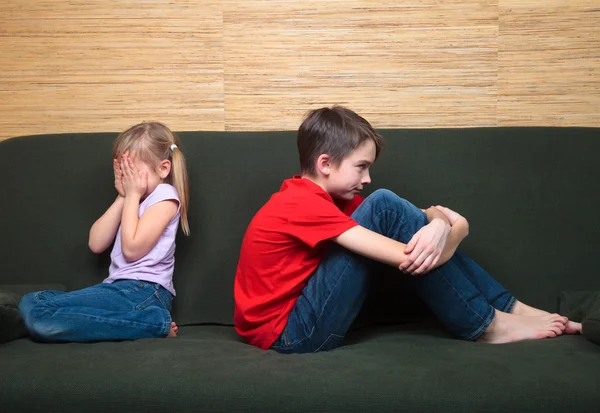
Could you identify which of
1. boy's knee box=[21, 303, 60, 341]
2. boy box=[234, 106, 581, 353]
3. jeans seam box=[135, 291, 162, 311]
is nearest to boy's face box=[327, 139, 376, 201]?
boy box=[234, 106, 581, 353]

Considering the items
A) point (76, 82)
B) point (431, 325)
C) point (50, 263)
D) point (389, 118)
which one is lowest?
point (431, 325)

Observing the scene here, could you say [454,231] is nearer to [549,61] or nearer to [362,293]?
[362,293]

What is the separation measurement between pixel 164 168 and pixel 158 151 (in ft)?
0.18

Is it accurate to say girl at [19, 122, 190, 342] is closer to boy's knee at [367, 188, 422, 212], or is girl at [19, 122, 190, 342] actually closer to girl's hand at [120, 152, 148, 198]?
girl's hand at [120, 152, 148, 198]

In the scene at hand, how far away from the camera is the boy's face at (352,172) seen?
1749 millimetres

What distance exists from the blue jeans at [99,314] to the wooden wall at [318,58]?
2.45ft

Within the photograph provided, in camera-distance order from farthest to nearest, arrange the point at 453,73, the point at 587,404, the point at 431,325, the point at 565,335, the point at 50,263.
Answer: the point at 453,73 → the point at 50,263 → the point at 431,325 → the point at 565,335 → the point at 587,404

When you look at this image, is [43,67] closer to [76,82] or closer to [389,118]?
[76,82]

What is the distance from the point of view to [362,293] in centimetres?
160

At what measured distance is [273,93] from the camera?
2.31 meters

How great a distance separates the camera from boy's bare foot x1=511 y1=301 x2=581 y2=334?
170cm

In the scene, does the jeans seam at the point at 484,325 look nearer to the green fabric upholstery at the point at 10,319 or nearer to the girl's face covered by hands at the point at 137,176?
the girl's face covered by hands at the point at 137,176

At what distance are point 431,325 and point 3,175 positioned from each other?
1.38 m

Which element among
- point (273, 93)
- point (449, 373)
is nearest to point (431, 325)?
point (449, 373)
